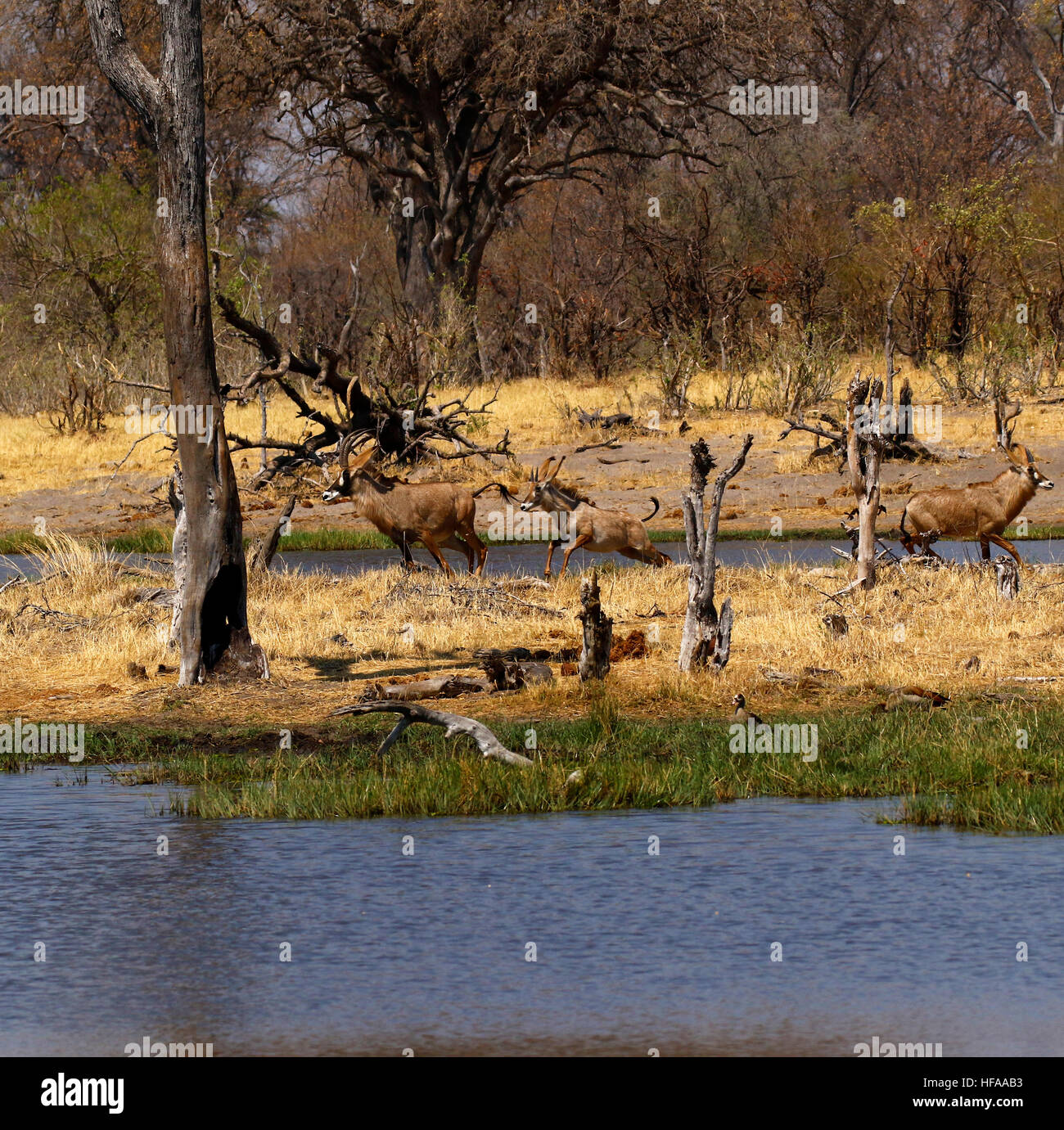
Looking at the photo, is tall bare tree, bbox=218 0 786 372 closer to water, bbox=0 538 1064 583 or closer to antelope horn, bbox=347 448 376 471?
water, bbox=0 538 1064 583

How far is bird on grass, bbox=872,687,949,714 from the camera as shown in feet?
39.0

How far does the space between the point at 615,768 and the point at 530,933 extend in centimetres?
270

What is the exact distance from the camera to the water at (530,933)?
20.1 ft

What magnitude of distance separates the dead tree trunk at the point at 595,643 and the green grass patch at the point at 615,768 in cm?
86

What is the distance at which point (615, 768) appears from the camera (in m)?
9.95

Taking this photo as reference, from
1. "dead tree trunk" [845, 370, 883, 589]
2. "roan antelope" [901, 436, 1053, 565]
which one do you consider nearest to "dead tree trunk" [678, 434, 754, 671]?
"dead tree trunk" [845, 370, 883, 589]

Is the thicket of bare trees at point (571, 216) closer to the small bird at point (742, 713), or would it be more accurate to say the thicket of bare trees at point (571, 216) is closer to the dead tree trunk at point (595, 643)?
the dead tree trunk at point (595, 643)

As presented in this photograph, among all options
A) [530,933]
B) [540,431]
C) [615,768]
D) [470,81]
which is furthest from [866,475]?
[470,81]

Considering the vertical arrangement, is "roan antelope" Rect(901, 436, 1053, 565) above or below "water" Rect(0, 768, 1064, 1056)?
above

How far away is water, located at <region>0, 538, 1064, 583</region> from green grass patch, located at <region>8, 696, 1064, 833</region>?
8.14m

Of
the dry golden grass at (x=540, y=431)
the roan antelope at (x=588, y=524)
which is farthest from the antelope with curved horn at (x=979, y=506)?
the dry golden grass at (x=540, y=431)

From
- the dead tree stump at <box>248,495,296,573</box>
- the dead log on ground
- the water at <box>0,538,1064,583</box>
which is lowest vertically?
the dead log on ground
